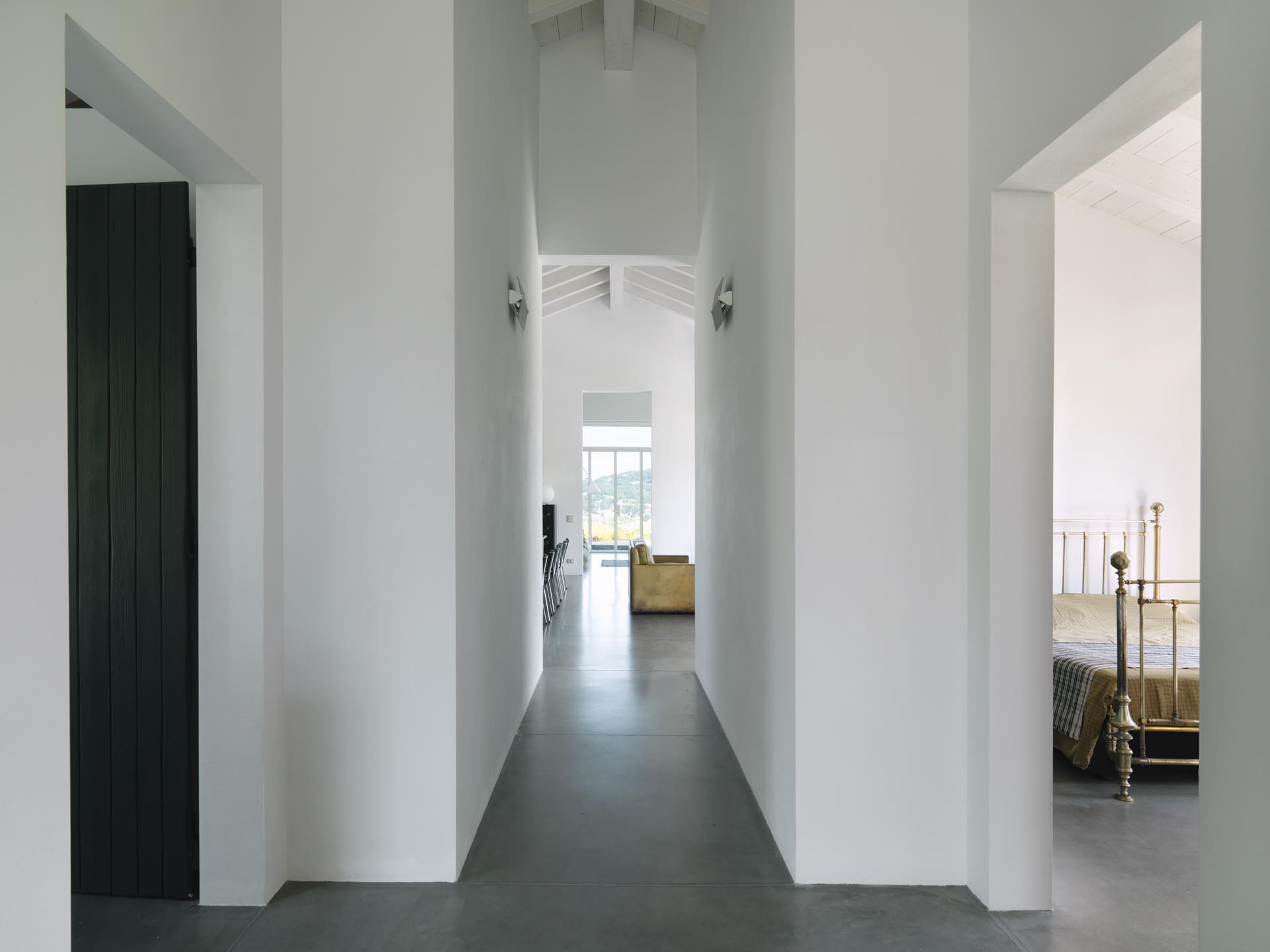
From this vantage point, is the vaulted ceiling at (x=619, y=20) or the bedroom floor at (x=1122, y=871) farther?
the vaulted ceiling at (x=619, y=20)

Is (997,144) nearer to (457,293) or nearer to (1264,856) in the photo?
(457,293)

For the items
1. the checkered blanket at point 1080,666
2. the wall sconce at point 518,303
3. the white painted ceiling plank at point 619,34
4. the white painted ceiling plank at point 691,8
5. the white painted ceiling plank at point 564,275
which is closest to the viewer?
the checkered blanket at point 1080,666

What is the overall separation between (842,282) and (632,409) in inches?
433

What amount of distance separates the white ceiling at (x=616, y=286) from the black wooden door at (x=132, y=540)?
693cm

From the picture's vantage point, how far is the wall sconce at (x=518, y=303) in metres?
3.99

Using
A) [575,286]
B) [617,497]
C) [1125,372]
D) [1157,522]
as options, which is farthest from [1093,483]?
[617,497]

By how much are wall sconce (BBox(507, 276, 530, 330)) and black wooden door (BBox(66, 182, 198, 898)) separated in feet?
5.42

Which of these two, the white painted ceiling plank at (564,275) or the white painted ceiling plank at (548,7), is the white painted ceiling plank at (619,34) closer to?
the white painted ceiling plank at (548,7)

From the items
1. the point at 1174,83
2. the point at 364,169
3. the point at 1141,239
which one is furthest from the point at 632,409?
the point at 1174,83

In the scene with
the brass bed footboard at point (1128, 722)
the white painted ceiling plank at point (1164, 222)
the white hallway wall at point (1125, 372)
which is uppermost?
the white painted ceiling plank at point (1164, 222)

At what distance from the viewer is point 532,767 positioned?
12.5 feet

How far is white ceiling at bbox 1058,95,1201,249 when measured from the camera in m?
4.87

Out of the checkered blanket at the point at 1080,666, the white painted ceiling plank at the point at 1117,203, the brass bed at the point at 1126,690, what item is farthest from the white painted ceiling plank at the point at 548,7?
the checkered blanket at the point at 1080,666

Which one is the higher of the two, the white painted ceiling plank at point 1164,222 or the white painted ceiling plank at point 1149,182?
the white painted ceiling plank at point 1149,182
